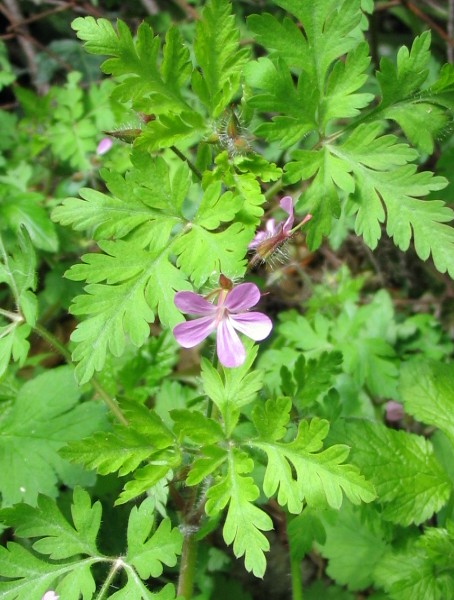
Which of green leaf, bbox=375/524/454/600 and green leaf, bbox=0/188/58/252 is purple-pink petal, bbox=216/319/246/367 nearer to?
green leaf, bbox=375/524/454/600

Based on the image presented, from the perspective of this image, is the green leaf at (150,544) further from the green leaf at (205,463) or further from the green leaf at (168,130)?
the green leaf at (168,130)

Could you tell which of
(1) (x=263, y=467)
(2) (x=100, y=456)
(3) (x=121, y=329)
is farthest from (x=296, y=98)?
(1) (x=263, y=467)

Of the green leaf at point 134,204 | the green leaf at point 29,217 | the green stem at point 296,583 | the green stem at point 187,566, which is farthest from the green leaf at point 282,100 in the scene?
the green leaf at point 29,217

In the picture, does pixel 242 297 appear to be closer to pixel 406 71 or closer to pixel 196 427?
pixel 196 427

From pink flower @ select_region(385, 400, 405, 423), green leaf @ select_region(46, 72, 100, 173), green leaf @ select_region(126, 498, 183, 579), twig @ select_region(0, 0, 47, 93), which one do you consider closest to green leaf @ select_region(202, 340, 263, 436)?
green leaf @ select_region(126, 498, 183, 579)

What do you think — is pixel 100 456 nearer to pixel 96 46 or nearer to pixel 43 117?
pixel 96 46
